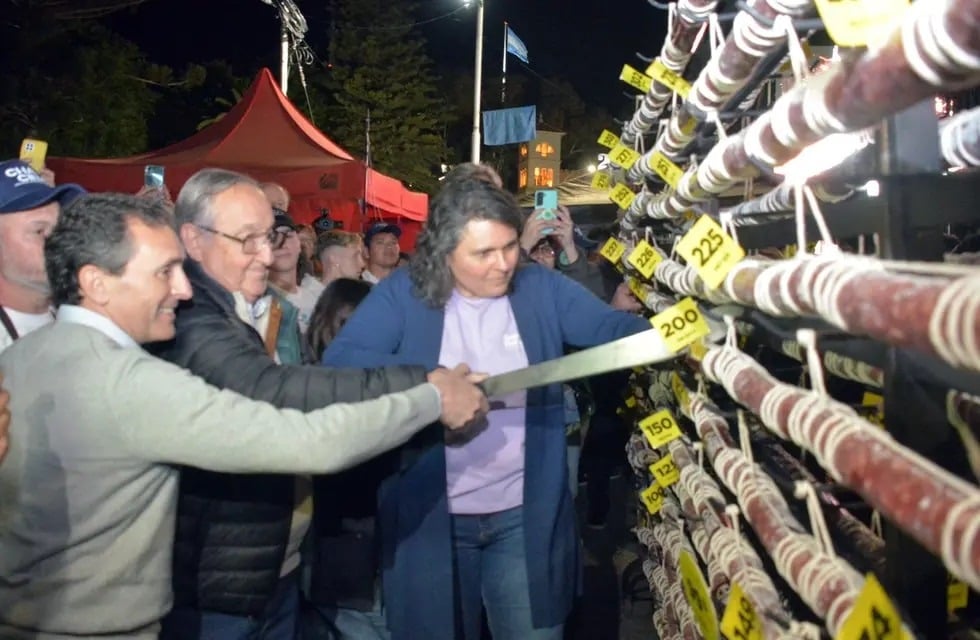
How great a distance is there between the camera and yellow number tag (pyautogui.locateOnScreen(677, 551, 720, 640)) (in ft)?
8.22

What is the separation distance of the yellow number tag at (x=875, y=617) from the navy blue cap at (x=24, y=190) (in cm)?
296

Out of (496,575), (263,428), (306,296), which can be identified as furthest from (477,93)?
(263,428)

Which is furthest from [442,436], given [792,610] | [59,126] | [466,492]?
[59,126]

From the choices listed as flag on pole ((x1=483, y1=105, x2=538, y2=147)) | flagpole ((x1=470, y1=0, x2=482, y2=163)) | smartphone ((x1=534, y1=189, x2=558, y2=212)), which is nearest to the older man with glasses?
smartphone ((x1=534, y1=189, x2=558, y2=212))

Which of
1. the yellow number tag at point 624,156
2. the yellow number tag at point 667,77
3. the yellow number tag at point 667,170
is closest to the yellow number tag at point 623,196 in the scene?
the yellow number tag at point 624,156

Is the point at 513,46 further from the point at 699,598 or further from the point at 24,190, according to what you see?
the point at 699,598

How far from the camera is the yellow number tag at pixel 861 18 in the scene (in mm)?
1201

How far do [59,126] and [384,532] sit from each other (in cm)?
1552

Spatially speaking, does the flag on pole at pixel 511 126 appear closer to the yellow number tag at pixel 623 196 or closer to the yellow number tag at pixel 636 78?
the yellow number tag at pixel 623 196

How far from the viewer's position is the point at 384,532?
122 inches

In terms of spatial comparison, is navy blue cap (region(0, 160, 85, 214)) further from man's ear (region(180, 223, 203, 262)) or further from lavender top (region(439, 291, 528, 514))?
lavender top (region(439, 291, 528, 514))

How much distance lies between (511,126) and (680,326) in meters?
16.8

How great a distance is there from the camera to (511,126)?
1847cm

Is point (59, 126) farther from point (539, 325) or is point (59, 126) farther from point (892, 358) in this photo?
point (892, 358)
